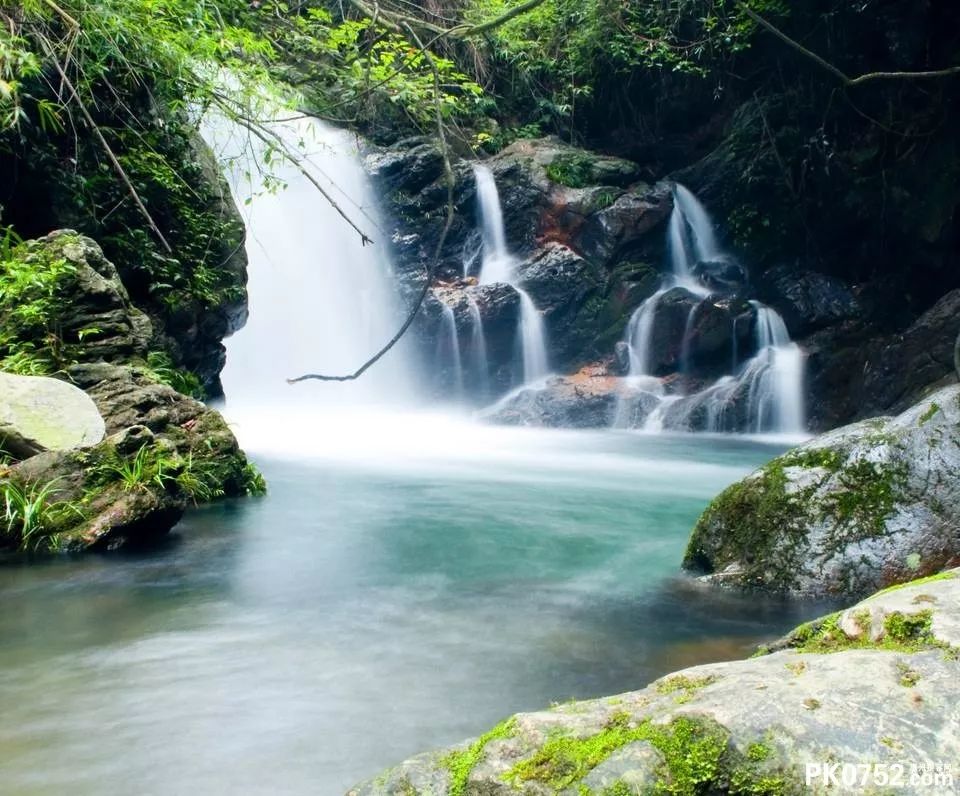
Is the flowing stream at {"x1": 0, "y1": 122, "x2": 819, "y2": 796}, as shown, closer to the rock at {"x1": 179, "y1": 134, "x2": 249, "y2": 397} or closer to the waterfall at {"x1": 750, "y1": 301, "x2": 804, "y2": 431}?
the rock at {"x1": 179, "y1": 134, "x2": 249, "y2": 397}

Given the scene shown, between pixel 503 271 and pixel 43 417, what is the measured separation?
11.6m

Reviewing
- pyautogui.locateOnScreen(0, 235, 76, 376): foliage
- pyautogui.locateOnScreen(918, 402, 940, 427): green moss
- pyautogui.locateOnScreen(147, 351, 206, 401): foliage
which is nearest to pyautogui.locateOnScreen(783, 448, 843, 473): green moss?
pyautogui.locateOnScreen(918, 402, 940, 427): green moss

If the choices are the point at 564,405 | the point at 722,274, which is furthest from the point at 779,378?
the point at 564,405

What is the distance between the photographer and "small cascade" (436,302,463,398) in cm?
1614

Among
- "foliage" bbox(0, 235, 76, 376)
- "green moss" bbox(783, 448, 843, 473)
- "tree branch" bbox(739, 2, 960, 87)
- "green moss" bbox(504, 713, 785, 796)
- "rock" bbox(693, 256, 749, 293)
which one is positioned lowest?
"green moss" bbox(504, 713, 785, 796)

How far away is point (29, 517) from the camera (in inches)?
213

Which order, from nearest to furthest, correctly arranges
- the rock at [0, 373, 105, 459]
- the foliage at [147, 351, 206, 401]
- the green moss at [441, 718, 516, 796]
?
the green moss at [441, 718, 516, 796], the rock at [0, 373, 105, 459], the foliage at [147, 351, 206, 401]

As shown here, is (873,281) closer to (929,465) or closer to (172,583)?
(929,465)

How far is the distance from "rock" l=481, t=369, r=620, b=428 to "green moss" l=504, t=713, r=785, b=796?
12.9 meters

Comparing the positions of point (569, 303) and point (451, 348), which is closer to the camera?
point (451, 348)

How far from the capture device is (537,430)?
47.7 feet

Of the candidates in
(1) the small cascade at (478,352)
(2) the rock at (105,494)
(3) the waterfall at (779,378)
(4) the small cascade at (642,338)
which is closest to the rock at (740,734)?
(2) the rock at (105,494)

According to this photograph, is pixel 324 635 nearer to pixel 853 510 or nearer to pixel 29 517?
pixel 29 517

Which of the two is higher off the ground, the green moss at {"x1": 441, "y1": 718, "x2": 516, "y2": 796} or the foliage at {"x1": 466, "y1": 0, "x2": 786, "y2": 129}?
the foliage at {"x1": 466, "y1": 0, "x2": 786, "y2": 129}
